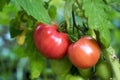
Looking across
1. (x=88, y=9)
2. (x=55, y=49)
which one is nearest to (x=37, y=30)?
(x=55, y=49)

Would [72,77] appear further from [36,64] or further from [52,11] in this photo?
[52,11]

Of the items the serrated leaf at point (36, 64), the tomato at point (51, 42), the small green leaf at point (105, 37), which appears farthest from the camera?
the serrated leaf at point (36, 64)

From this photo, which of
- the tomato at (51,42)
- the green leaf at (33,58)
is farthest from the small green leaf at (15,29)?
the tomato at (51,42)

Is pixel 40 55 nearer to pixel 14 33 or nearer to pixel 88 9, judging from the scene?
pixel 14 33

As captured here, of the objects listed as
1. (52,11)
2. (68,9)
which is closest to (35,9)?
(68,9)

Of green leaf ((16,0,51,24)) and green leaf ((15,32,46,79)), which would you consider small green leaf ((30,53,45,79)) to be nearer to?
green leaf ((15,32,46,79))

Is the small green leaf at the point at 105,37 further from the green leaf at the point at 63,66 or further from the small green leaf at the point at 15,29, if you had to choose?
the small green leaf at the point at 15,29

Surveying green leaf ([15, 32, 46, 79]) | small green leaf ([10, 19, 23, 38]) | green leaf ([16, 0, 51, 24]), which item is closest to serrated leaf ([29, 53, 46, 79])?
green leaf ([15, 32, 46, 79])
